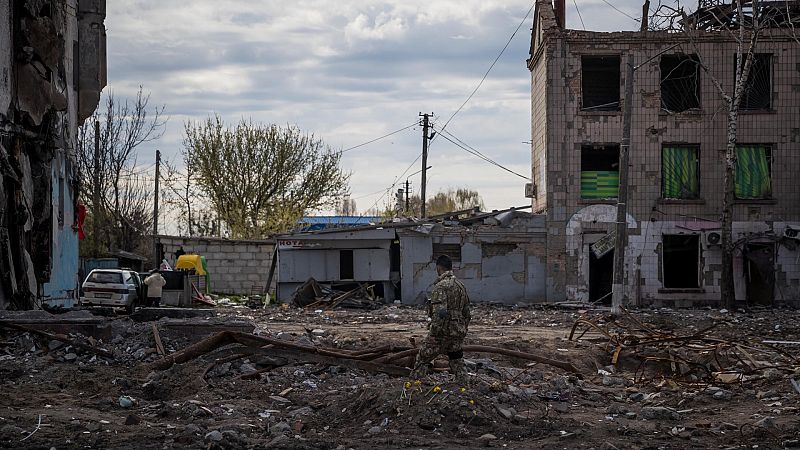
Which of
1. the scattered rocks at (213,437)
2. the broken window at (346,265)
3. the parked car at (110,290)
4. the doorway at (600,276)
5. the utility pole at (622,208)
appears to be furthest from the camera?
the broken window at (346,265)

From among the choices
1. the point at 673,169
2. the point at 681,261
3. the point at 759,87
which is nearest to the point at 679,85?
the point at 759,87

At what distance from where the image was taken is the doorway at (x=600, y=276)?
32594mm

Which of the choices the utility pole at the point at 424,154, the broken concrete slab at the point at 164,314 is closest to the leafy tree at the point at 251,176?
the utility pole at the point at 424,154

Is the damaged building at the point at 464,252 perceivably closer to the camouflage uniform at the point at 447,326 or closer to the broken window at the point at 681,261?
the broken window at the point at 681,261

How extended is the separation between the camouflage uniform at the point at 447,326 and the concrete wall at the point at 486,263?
21.4 m

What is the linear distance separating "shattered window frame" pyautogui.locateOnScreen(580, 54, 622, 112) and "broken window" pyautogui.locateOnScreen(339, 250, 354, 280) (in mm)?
9322

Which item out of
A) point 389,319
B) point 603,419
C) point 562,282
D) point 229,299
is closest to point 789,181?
point 562,282

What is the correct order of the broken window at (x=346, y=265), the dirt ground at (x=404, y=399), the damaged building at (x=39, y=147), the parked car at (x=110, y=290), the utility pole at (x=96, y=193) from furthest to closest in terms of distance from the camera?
the utility pole at (x=96, y=193) < the broken window at (x=346, y=265) < the parked car at (x=110, y=290) < the damaged building at (x=39, y=147) < the dirt ground at (x=404, y=399)

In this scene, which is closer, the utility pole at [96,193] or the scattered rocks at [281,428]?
the scattered rocks at [281,428]

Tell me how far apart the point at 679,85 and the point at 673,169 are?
2.96m

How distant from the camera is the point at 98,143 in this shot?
4172 cm

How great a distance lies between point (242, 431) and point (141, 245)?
119 ft

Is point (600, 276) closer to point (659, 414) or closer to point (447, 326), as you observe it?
point (659, 414)

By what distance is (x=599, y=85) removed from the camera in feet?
108
